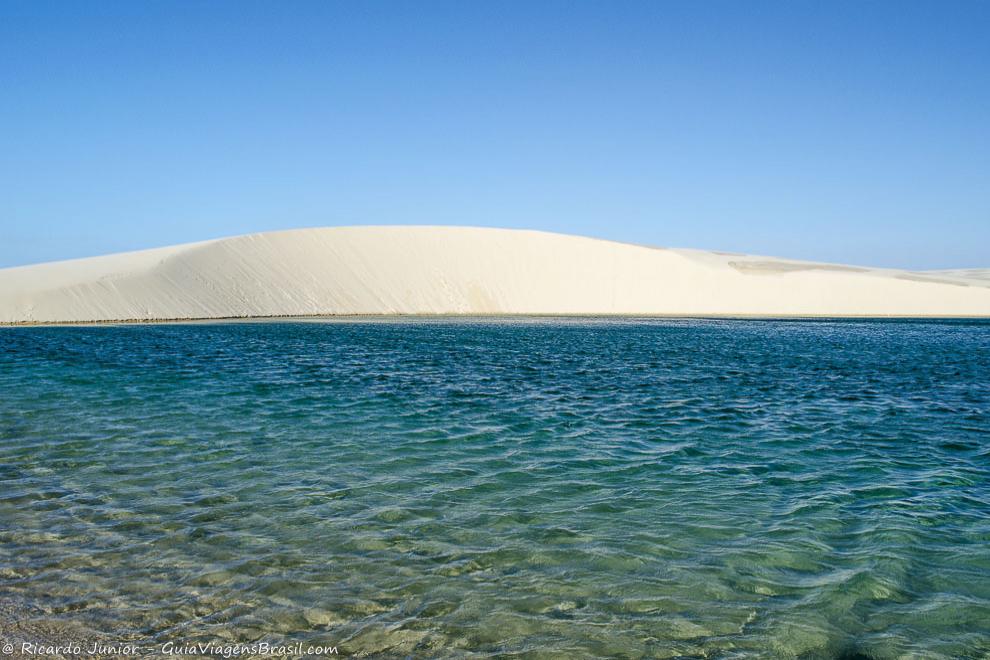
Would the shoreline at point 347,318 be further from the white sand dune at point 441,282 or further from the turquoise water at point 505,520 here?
the turquoise water at point 505,520

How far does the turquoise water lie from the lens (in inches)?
175

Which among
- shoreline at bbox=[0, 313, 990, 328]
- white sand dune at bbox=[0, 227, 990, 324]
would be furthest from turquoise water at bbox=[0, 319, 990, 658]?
white sand dune at bbox=[0, 227, 990, 324]

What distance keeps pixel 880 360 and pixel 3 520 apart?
23.1 metres

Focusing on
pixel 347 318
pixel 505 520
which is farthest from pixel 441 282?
pixel 505 520

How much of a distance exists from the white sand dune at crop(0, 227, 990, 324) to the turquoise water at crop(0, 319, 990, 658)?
4668cm

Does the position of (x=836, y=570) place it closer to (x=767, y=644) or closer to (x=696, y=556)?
(x=696, y=556)

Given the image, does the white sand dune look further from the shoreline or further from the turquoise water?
the turquoise water

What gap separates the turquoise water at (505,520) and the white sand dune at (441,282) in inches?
1838

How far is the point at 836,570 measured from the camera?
17.7 feet

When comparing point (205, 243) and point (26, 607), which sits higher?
point (205, 243)

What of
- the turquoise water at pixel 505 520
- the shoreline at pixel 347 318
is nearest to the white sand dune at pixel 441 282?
the shoreline at pixel 347 318

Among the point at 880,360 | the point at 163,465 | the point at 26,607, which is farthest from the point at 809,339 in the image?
the point at 26,607

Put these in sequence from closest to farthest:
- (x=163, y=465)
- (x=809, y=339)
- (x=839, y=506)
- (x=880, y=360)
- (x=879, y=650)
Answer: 1. (x=879, y=650)
2. (x=839, y=506)
3. (x=163, y=465)
4. (x=880, y=360)
5. (x=809, y=339)

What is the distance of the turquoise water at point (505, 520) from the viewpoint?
445cm
